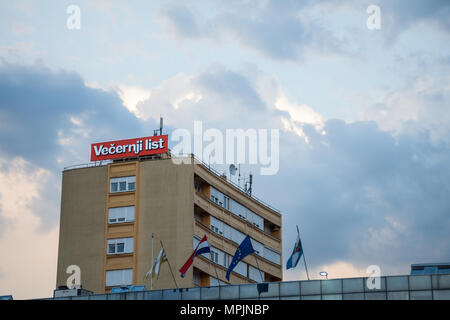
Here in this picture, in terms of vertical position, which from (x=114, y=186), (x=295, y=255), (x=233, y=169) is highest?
(x=233, y=169)

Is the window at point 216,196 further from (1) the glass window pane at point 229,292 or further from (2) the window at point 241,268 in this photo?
(1) the glass window pane at point 229,292

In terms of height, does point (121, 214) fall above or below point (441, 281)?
above

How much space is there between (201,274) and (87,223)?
→ 45.8 feet

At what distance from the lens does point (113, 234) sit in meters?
98.8

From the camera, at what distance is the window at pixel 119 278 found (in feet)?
315

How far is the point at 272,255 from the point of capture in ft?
380

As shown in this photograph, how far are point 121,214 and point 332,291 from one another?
38326 mm

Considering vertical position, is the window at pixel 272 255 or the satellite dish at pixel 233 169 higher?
the satellite dish at pixel 233 169

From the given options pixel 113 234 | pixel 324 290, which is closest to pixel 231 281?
pixel 113 234

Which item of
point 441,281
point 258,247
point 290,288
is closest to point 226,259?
point 258,247

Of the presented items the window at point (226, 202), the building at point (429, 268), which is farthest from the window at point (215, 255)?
the building at point (429, 268)

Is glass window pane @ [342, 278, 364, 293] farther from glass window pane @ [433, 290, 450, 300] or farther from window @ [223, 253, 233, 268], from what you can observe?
window @ [223, 253, 233, 268]

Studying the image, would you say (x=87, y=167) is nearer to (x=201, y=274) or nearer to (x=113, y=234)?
(x=113, y=234)

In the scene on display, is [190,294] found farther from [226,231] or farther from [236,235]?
[236,235]
